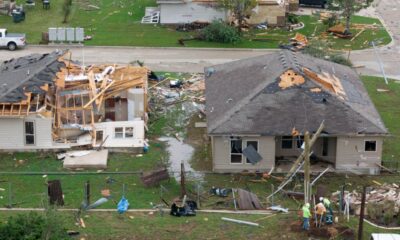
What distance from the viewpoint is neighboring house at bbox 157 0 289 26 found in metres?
62.1

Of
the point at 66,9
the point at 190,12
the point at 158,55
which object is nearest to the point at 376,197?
the point at 158,55

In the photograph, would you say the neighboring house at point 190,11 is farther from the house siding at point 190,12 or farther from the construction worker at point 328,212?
the construction worker at point 328,212

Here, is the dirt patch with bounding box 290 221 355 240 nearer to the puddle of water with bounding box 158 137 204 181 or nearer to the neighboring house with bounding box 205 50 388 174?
the neighboring house with bounding box 205 50 388 174

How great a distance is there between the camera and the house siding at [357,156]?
36.1 m

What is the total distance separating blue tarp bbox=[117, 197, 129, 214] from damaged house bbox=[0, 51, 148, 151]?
7154 mm

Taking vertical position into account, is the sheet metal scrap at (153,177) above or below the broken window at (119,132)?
below

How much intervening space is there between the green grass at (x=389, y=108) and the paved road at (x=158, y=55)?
33.2 feet

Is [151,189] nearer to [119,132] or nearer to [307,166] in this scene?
[119,132]

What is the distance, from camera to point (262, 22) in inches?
2518

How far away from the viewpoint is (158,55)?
56344 millimetres

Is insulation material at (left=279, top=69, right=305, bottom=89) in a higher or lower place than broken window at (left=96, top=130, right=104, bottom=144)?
higher

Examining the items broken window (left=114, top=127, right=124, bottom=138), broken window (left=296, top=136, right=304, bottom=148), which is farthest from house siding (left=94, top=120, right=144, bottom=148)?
broken window (left=296, top=136, right=304, bottom=148)

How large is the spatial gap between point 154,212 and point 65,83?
506 inches

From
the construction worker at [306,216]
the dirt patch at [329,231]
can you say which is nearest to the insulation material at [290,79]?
the construction worker at [306,216]
